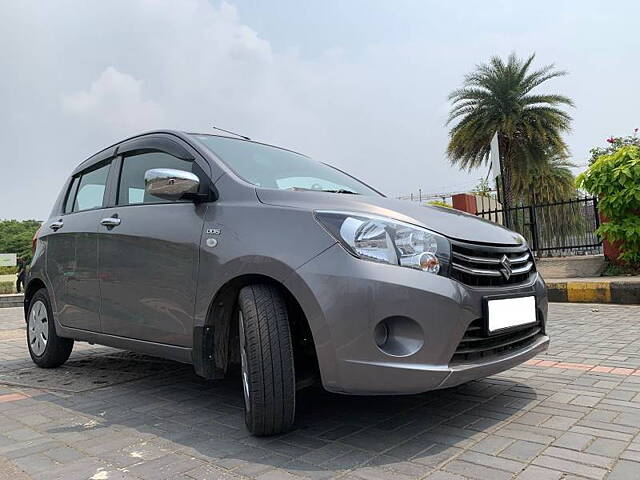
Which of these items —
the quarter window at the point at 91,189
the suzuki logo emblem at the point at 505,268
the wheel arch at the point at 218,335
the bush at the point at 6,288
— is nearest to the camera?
the suzuki logo emblem at the point at 505,268

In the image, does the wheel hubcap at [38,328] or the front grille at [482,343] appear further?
the wheel hubcap at [38,328]

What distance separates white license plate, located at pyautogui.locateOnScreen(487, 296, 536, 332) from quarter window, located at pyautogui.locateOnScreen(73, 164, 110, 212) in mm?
2986

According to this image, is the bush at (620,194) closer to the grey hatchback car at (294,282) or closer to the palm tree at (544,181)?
the grey hatchback car at (294,282)

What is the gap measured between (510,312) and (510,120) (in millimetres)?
19120

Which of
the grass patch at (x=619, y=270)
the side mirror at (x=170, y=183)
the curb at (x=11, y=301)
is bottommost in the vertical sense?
the curb at (x=11, y=301)

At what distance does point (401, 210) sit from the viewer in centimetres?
251

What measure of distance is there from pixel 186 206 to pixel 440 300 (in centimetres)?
159

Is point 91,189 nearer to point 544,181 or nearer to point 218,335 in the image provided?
point 218,335

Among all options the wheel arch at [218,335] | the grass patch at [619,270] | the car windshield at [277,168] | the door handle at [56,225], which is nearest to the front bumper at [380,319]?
the wheel arch at [218,335]

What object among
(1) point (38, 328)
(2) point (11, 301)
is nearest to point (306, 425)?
(1) point (38, 328)

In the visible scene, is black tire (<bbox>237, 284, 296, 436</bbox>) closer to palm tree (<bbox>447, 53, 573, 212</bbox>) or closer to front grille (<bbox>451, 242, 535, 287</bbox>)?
front grille (<bbox>451, 242, 535, 287</bbox>)

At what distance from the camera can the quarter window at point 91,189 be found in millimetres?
4016

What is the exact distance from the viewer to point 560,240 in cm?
954

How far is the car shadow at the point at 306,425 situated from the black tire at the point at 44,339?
883mm
